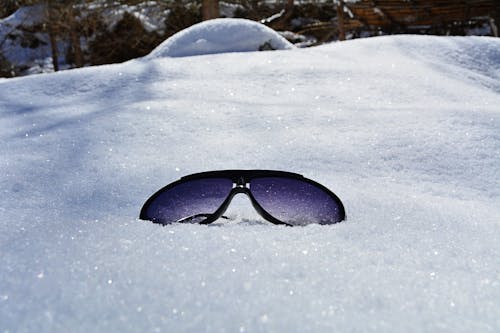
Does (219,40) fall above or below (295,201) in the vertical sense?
above

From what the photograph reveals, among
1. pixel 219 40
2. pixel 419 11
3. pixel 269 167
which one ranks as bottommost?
pixel 269 167

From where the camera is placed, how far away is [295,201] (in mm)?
879

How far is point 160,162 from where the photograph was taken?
1.25 meters

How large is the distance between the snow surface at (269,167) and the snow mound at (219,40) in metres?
0.38

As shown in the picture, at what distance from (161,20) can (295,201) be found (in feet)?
34.7

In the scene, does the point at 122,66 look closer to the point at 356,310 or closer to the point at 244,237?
the point at 244,237

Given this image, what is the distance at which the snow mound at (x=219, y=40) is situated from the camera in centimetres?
281

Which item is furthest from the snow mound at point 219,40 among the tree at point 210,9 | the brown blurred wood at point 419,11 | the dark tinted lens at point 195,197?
the brown blurred wood at point 419,11

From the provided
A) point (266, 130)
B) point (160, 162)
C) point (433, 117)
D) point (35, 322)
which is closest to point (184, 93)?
point (266, 130)

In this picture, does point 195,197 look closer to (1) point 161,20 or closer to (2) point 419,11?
(2) point 419,11

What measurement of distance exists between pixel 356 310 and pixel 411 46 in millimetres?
2242

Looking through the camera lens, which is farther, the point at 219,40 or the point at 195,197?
the point at 219,40

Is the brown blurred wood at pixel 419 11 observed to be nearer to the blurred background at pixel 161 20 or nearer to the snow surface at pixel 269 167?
the blurred background at pixel 161 20

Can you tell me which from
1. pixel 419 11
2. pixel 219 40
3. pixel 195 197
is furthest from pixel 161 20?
pixel 195 197
